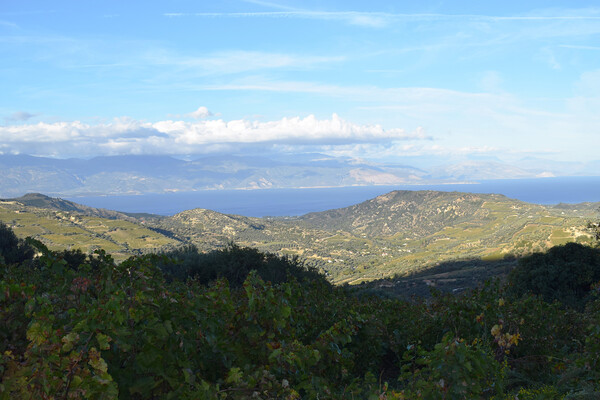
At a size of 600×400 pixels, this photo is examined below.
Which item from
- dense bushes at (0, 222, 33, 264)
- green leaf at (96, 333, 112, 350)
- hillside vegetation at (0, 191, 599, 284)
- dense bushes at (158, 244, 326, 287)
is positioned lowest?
hillside vegetation at (0, 191, 599, 284)

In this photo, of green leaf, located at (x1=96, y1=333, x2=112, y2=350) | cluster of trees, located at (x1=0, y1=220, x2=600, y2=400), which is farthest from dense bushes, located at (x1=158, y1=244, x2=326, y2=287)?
green leaf, located at (x1=96, y1=333, x2=112, y2=350)

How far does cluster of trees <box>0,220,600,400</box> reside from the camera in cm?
304

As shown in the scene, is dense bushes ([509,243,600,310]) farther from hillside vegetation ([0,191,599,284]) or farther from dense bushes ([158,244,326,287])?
hillside vegetation ([0,191,599,284])

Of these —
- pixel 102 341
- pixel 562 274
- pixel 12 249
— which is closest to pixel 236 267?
pixel 12 249

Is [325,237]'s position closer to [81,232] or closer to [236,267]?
[81,232]

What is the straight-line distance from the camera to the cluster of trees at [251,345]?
304 centimetres

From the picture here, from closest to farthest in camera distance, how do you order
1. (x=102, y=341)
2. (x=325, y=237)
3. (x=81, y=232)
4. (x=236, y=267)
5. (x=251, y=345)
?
(x=102, y=341) < (x=251, y=345) < (x=236, y=267) < (x=81, y=232) < (x=325, y=237)

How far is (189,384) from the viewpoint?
3395 mm

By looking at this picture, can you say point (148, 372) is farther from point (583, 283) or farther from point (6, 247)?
point (6, 247)

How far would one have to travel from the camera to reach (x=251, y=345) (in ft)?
15.8

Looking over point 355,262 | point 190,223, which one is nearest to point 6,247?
point 355,262

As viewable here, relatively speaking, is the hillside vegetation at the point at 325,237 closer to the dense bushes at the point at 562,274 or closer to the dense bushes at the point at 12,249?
the dense bushes at the point at 562,274

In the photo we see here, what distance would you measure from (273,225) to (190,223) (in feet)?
127

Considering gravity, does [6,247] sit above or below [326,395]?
below
